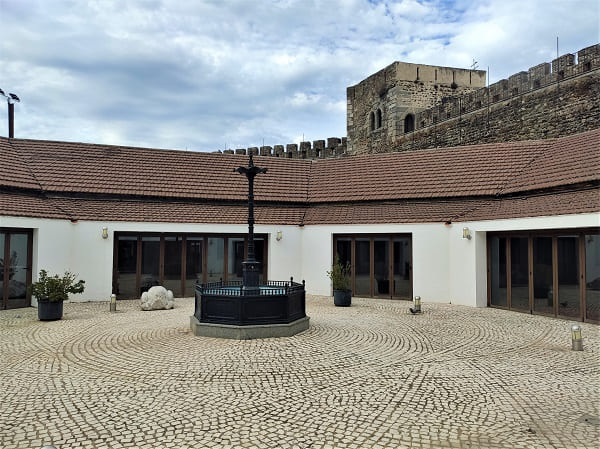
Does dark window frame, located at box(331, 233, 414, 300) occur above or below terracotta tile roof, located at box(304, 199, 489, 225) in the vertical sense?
below

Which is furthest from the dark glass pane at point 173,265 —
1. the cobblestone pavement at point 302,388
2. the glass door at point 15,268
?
the cobblestone pavement at point 302,388

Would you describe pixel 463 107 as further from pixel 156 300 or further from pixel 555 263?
pixel 156 300

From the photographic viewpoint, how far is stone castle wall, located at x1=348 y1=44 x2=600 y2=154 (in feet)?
58.5

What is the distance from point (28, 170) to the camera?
16.8 meters

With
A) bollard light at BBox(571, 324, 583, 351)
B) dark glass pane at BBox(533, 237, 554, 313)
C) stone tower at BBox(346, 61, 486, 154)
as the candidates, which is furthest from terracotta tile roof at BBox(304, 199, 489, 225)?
stone tower at BBox(346, 61, 486, 154)

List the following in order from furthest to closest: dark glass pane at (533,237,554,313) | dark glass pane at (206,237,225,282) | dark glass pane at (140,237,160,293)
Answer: dark glass pane at (206,237,225,282) < dark glass pane at (140,237,160,293) < dark glass pane at (533,237,554,313)

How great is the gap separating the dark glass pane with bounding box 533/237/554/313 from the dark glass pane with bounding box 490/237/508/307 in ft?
3.91

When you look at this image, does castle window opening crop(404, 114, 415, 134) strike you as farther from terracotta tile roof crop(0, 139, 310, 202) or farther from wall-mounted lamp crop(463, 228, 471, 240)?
wall-mounted lamp crop(463, 228, 471, 240)

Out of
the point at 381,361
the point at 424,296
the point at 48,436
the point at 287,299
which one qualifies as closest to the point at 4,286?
the point at 287,299

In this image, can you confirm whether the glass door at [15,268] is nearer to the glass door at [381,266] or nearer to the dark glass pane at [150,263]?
the dark glass pane at [150,263]

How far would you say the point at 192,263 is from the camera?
685 inches

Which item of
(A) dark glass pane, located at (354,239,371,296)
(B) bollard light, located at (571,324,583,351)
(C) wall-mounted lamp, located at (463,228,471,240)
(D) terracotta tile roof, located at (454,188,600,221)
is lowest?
(B) bollard light, located at (571,324,583,351)

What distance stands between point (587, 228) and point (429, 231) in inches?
208

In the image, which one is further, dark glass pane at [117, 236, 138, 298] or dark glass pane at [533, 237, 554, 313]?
dark glass pane at [117, 236, 138, 298]
